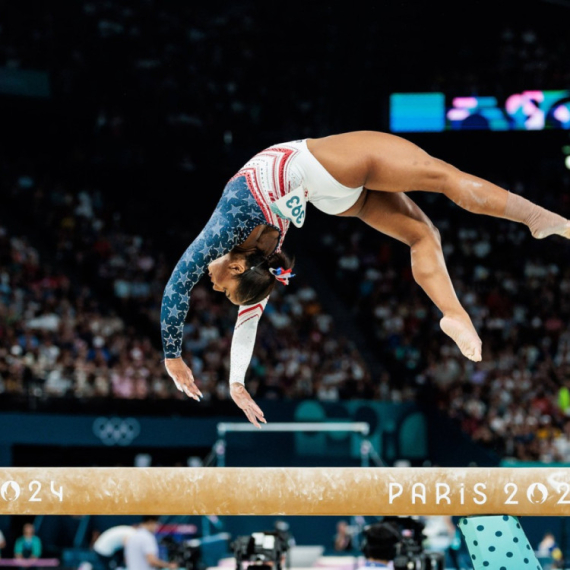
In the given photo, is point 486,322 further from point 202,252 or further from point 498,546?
point 202,252

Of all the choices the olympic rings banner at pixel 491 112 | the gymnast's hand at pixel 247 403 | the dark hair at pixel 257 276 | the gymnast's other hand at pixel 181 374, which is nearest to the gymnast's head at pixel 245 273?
the dark hair at pixel 257 276

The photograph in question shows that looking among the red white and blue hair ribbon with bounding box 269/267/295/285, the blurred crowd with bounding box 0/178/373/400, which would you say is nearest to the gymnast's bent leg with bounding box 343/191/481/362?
the red white and blue hair ribbon with bounding box 269/267/295/285

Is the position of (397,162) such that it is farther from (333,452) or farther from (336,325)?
(336,325)

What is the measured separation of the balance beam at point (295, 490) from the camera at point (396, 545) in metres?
2.40

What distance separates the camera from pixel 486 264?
Answer: 1831 centimetres

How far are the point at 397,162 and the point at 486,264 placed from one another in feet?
46.2

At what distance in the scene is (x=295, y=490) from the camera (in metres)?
4.42

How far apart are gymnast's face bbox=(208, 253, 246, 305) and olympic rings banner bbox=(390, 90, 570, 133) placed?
11500mm

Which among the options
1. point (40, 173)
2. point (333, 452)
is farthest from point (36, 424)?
point (40, 173)

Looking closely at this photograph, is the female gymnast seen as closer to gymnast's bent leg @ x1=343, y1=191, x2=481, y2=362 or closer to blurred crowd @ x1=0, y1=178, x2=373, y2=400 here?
gymnast's bent leg @ x1=343, y1=191, x2=481, y2=362

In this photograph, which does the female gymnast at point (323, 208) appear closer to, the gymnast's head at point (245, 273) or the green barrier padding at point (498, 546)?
the gymnast's head at point (245, 273)

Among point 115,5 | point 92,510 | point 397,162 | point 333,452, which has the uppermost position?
point 115,5

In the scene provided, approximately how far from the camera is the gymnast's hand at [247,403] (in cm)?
512

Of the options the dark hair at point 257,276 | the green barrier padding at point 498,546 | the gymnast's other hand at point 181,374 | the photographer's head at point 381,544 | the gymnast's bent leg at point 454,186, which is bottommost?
the photographer's head at point 381,544
